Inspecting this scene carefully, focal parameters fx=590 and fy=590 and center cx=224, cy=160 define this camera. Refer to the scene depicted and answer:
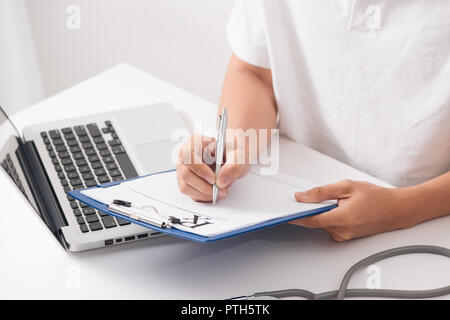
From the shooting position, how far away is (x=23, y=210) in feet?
2.82

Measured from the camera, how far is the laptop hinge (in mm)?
774

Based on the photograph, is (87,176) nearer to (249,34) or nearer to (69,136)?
(69,136)

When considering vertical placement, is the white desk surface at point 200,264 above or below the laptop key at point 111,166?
below

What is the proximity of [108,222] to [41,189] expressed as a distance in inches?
5.5

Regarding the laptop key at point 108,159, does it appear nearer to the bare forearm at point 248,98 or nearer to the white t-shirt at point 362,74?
the bare forearm at point 248,98

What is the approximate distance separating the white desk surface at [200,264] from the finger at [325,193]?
0.20 feet

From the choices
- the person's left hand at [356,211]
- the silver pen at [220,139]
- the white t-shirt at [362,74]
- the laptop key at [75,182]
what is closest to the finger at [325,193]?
the person's left hand at [356,211]

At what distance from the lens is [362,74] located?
0.95m

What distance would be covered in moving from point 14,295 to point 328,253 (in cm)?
40

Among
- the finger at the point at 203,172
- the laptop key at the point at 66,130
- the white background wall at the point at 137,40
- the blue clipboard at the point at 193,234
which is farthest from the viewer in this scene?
the white background wall at the point at 137,40

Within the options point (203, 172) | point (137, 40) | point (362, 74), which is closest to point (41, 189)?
point (203, 172)

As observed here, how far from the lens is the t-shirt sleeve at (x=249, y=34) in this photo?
1035mm

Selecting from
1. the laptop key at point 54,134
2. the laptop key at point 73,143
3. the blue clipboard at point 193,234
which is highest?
the laptop key at point 54,134
